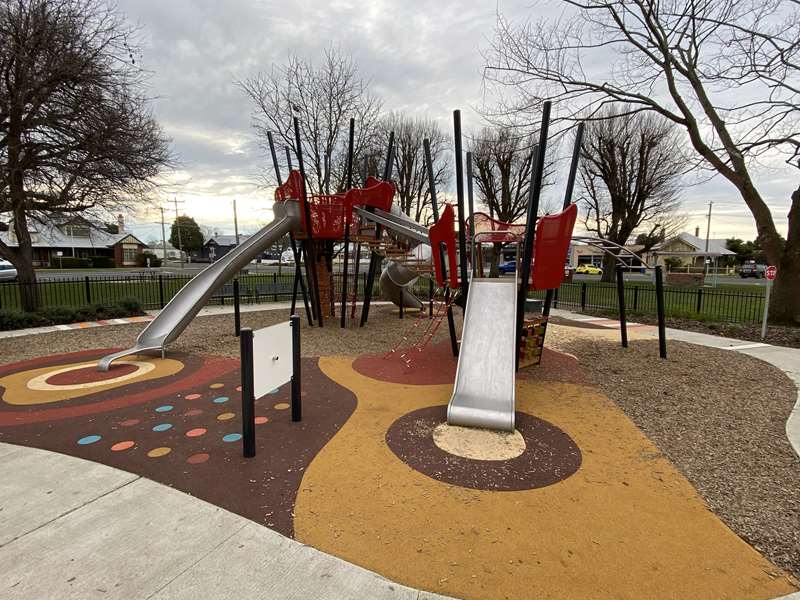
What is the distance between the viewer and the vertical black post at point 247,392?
350 cm

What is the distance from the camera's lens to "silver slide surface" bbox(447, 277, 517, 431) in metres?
4.55

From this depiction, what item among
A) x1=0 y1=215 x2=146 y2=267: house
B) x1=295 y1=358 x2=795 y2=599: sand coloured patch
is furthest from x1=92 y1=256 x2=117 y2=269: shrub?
x1=295 y1=358 x2=795 y2=599: sand coloured patch

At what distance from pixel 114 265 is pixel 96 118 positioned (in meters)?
48.7

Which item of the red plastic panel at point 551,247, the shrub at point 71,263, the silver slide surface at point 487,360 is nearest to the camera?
the silver slide surface at point 487,360

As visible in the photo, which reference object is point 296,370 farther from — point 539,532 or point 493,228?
point 493,228

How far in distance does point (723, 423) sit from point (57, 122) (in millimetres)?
14170

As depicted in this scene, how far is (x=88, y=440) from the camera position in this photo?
4055mm

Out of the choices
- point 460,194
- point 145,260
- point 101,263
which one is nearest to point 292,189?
point 460,194

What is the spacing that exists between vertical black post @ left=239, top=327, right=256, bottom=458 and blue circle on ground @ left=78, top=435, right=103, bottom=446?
163 cm

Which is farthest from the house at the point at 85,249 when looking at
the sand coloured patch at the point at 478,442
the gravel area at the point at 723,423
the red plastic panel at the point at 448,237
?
the gravel area at the point at 723,423

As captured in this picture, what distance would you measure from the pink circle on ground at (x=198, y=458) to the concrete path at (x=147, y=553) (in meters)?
0.39

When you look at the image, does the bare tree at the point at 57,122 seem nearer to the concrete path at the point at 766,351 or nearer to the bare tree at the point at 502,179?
the concrete path at the point at 766,351

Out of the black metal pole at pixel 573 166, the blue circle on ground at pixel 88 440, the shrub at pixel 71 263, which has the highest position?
the black metal pole at pixel 573 166

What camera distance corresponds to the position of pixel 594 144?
2628 centimetres
